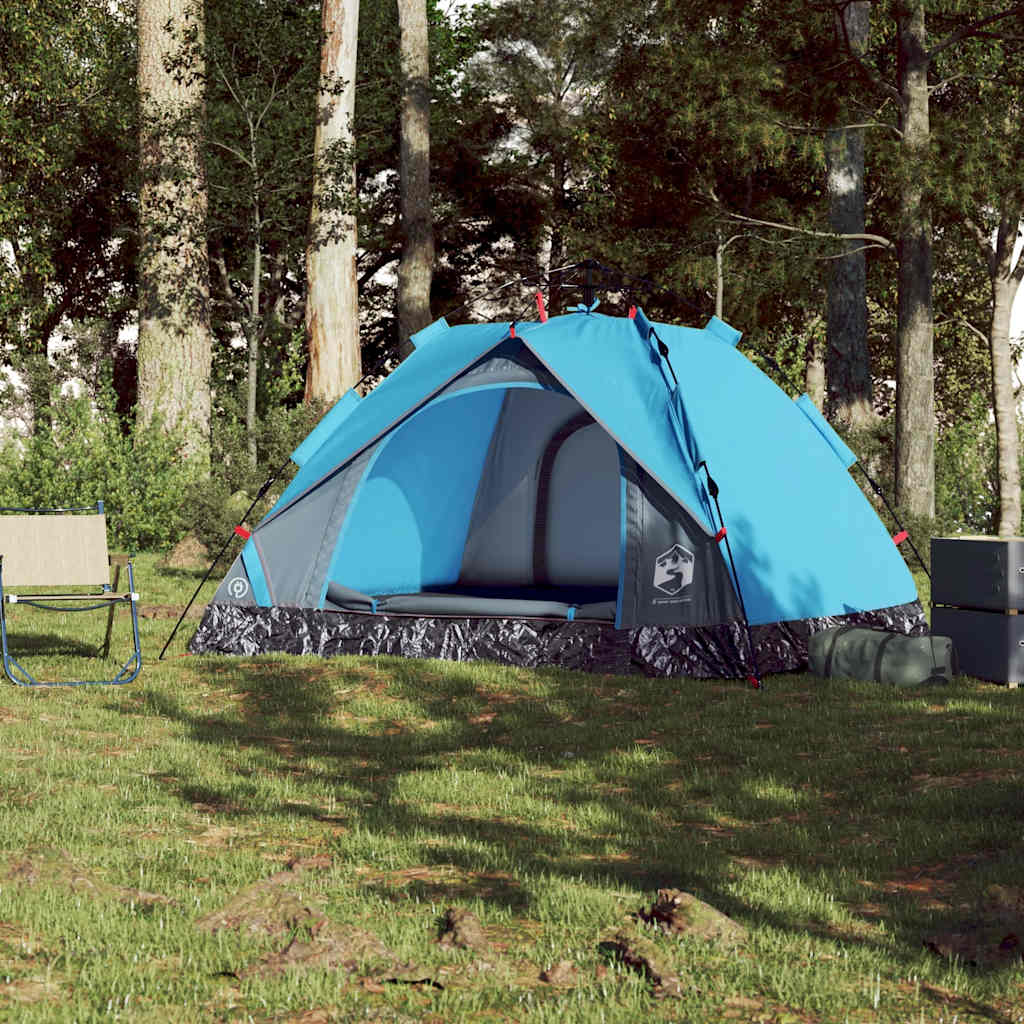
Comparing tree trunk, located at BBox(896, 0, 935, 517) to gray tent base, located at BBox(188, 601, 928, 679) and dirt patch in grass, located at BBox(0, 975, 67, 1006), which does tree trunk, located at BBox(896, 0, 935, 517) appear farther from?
dirt patch in grass, located at BBox(0, 975, 67, 1006)

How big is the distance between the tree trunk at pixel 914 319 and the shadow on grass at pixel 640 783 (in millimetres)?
9174

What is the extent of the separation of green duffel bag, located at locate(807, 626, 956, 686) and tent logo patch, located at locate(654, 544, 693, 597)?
823 millimetres

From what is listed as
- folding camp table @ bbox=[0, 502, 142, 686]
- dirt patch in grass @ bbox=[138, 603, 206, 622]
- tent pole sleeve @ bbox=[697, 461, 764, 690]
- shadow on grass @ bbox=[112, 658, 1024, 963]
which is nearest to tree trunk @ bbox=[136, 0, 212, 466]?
dirt patch in grass @ bbox=[138, 603, 206, 622]

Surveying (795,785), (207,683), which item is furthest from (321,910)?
(207,683)

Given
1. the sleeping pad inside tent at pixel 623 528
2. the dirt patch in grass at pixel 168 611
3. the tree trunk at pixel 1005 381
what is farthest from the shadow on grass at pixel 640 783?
the tree trunk at pixel 1005 381

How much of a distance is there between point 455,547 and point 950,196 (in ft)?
22.7

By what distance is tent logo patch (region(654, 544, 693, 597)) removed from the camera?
332 inches

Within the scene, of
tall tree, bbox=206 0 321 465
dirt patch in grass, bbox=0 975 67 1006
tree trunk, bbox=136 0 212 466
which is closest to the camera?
dirt patch in grass, bbox=0 975 67 1006

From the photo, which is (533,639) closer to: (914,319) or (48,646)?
(48,646)

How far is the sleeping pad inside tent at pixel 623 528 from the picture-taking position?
333 inches

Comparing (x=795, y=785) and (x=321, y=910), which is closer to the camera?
(x=321, y=910)

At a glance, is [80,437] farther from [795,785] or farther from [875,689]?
[795,785]

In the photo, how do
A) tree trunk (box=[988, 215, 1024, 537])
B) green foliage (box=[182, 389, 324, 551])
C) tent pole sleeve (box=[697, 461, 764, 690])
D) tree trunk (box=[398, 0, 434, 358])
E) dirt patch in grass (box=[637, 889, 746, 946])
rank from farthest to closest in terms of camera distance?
1. tree trunk (box=[398, 0, 434, 358])
2. tree trunk (box=[988, 215, 1024, 537])
3. green foliage (box=[182, 389, 324, 551])
4. tent pole sleeve (box=[697, 461, 764, 690])
5. dirt patch in grass (box=[637, 889, 746, 946])

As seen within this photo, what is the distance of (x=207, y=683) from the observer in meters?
8.31
